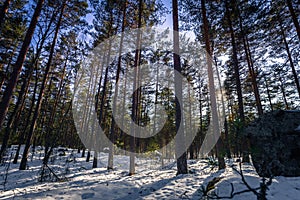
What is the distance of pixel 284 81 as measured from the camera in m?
15.4

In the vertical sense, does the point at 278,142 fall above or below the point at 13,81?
below

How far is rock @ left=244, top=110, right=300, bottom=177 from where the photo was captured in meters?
4.82

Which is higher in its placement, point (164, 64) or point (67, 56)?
point (164, 64)

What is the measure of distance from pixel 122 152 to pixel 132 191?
2100 centimetres

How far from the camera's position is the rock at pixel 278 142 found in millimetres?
4820

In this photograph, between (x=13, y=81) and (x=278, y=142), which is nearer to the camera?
(x=278, y=142)

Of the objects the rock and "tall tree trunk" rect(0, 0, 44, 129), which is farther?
"tall tree trunk" rect(0, 0, 44, 129)

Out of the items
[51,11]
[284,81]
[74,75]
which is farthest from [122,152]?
[284,81]

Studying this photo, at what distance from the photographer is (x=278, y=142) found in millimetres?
5160

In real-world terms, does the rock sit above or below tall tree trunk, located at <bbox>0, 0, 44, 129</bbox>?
below

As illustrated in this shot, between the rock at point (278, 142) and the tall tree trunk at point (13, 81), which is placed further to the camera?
the tall tree trunk at point (13, 81)

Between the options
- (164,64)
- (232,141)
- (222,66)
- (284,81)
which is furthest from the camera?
(164,64)

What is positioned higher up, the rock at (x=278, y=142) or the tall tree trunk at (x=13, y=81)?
the tall tree trunk at (x=13, y=81)

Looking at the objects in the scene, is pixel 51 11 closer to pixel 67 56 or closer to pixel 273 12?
pixel 67 56
